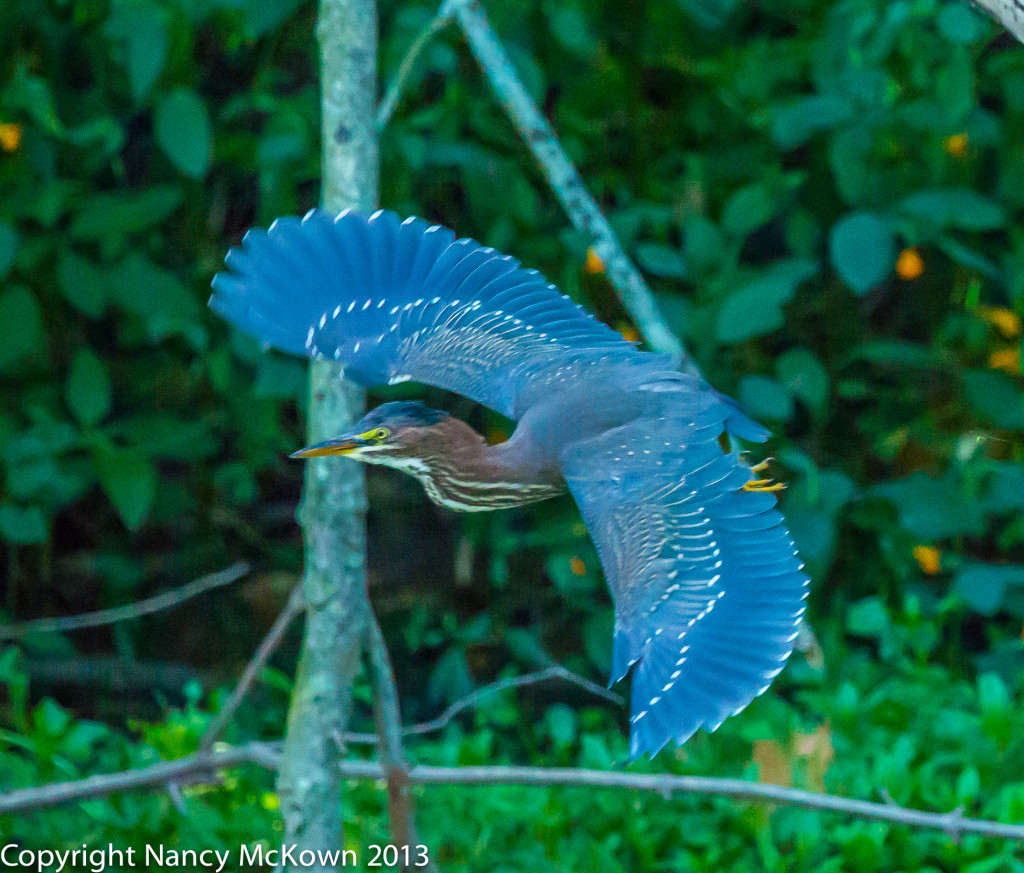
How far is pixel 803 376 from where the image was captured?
3.22 m

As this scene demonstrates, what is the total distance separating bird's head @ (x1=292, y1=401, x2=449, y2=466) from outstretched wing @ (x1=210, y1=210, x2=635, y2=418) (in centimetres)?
7

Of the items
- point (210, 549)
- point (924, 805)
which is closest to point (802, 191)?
point (924, 805)

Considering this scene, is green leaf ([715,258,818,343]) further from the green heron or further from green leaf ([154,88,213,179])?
green leaf ([154,88,213,179])

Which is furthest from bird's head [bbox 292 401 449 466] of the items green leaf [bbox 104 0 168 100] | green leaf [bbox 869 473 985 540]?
green leaf [bbox 869 473 985 540]

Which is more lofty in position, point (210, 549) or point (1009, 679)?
point (210, 549)

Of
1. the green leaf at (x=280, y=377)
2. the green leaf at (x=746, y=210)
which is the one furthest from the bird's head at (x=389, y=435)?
the green leaf at (x=746, y=210)

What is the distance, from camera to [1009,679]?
3.42 meters

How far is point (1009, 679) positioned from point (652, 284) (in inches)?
52.5

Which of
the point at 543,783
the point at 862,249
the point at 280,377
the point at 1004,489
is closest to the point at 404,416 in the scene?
the point at 543,783

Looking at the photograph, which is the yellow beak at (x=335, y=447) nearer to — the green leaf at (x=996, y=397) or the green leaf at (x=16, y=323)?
the green leaf at (x=16, y=323)

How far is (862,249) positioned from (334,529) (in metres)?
1.40

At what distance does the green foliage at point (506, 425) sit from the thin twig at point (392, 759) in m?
0.80

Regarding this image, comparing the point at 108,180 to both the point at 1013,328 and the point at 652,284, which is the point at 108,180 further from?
the point at 1013,328

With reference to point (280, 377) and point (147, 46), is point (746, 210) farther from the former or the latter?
point (147, 46)
